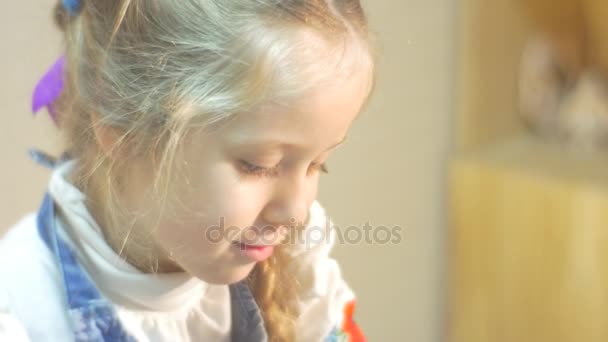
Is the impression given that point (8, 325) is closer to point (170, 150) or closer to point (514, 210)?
point (170, 150)

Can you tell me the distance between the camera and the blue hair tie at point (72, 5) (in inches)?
20.3

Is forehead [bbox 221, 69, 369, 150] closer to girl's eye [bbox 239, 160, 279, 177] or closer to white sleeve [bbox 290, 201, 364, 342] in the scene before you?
girl's eye [bbox 239, 160, 279, 177]

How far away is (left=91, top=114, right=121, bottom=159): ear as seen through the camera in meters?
0.51

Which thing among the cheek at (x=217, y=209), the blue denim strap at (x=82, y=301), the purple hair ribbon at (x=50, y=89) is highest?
the purple hair ribbon at (x=50, y=89)

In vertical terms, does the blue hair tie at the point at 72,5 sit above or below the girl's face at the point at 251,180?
above

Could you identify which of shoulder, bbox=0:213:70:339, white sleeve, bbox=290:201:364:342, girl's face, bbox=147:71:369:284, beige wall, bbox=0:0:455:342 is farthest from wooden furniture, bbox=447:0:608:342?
shoulder, bbox=0:213:70:339

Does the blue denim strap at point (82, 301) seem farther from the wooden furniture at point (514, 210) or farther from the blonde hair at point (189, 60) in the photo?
the wooden furniture at point (514, 210)

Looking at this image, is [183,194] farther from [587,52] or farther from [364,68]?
[587,52]

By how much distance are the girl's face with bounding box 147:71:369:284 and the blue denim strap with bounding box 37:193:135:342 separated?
0.06 meters

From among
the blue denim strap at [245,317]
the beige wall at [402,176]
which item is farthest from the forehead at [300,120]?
the beige wall at [402,176]

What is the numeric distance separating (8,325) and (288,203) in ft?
0.65

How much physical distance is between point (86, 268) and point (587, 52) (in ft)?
2.47

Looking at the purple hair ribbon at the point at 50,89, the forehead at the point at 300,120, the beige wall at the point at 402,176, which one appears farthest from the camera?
the beige wall at the point at 402,176

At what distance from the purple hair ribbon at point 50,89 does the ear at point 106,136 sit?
0.08m
